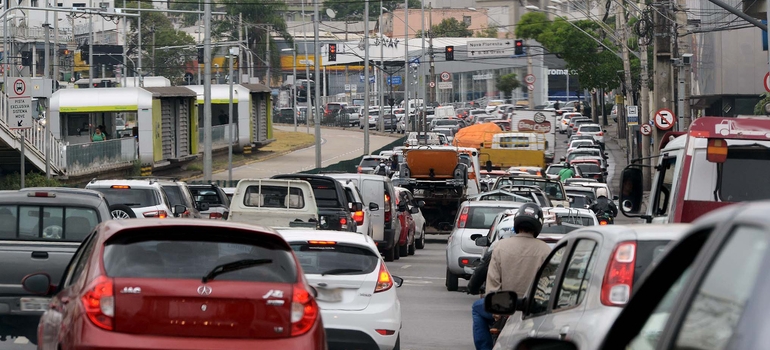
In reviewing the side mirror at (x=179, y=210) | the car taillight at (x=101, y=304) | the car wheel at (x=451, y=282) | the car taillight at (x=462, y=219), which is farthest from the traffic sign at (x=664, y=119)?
the car taillight at (x=101, y=304)

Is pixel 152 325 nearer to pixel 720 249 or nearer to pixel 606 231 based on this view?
pixel 606 231

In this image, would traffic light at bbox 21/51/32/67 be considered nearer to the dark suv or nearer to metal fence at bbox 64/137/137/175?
metal fence at bbox 64/137/137/175

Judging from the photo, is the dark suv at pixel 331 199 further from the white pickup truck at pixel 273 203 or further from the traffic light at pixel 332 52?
the traffic light at pixel 332 52

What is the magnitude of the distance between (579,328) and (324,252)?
5462 millimetres

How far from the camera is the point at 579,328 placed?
572 cm

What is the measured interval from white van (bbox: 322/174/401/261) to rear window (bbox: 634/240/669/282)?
18.8m

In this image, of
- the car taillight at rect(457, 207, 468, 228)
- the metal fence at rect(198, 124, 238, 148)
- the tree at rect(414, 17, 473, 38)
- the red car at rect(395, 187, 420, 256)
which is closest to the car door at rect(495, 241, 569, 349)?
the car taillight at rect(457, 207, 468, 228)

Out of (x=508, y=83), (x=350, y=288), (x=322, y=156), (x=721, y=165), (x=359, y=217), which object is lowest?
(x=359, y=217)

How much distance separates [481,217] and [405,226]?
5923 mm

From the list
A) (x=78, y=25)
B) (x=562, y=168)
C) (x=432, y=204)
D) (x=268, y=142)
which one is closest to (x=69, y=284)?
(x=432, y=204)

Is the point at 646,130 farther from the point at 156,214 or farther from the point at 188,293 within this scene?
the point at 188,293

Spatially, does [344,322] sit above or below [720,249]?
below

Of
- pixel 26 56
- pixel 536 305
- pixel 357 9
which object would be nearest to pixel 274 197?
pixel 536 305

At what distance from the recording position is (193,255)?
7180 millimetres
